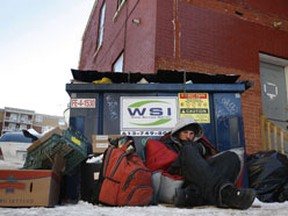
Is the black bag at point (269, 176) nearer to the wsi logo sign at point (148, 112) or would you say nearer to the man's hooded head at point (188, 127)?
the man's hooded head at point (188, 127)

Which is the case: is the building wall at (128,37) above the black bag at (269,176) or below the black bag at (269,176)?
above

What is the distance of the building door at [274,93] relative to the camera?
7324mm

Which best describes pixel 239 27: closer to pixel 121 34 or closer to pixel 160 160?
pixel 121 34

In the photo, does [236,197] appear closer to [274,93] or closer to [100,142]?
[100,142]

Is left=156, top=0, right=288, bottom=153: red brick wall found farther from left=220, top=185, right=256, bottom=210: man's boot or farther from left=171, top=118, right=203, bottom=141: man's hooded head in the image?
left=220, top=185, right=256, bottom=210: man's boot

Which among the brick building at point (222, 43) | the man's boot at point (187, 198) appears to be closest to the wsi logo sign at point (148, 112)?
the man's boot at point (187, 198)

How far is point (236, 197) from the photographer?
245 centimetres

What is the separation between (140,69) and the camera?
7.05 metres

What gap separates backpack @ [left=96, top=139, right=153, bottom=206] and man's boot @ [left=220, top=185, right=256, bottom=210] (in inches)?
25.9

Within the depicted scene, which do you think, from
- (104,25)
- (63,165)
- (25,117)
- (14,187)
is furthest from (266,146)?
(25,117)

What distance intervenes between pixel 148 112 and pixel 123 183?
1327mm

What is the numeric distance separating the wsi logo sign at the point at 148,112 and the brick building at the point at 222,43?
240cm

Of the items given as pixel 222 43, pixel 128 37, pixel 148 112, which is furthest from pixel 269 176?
pixel 128 37

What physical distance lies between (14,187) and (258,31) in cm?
671
